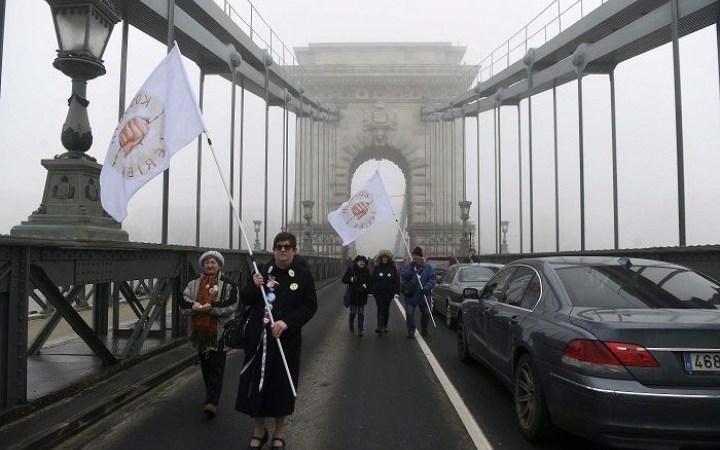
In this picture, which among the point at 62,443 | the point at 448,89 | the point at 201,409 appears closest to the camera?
the point at 62,443

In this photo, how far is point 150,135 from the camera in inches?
226

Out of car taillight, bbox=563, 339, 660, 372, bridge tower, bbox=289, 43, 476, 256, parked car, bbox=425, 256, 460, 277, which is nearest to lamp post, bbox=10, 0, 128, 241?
car taillight, bbox=563, 339, 660, 372

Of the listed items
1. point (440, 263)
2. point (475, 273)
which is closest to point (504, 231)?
point (440, 263)

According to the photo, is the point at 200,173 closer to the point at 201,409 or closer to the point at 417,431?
the point at 201,409

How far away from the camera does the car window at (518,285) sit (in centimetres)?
535

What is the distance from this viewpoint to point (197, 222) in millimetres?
16719

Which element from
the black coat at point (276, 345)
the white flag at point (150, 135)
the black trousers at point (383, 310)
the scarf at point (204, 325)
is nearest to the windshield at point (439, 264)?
the black trousers at point (383, 310)

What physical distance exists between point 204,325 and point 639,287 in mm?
3890

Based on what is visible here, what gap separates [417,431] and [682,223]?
11098 millimetres

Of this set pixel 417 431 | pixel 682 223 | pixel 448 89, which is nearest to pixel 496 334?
pixel 417 431

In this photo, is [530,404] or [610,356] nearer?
[610,356]

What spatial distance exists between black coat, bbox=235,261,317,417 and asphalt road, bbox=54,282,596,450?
52cm

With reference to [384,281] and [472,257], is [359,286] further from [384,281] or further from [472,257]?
[472,257]

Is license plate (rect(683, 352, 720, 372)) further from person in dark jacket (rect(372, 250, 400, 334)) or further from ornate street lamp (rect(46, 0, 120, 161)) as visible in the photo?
person in dark jacket (rect(372, 250, 400, 334))
